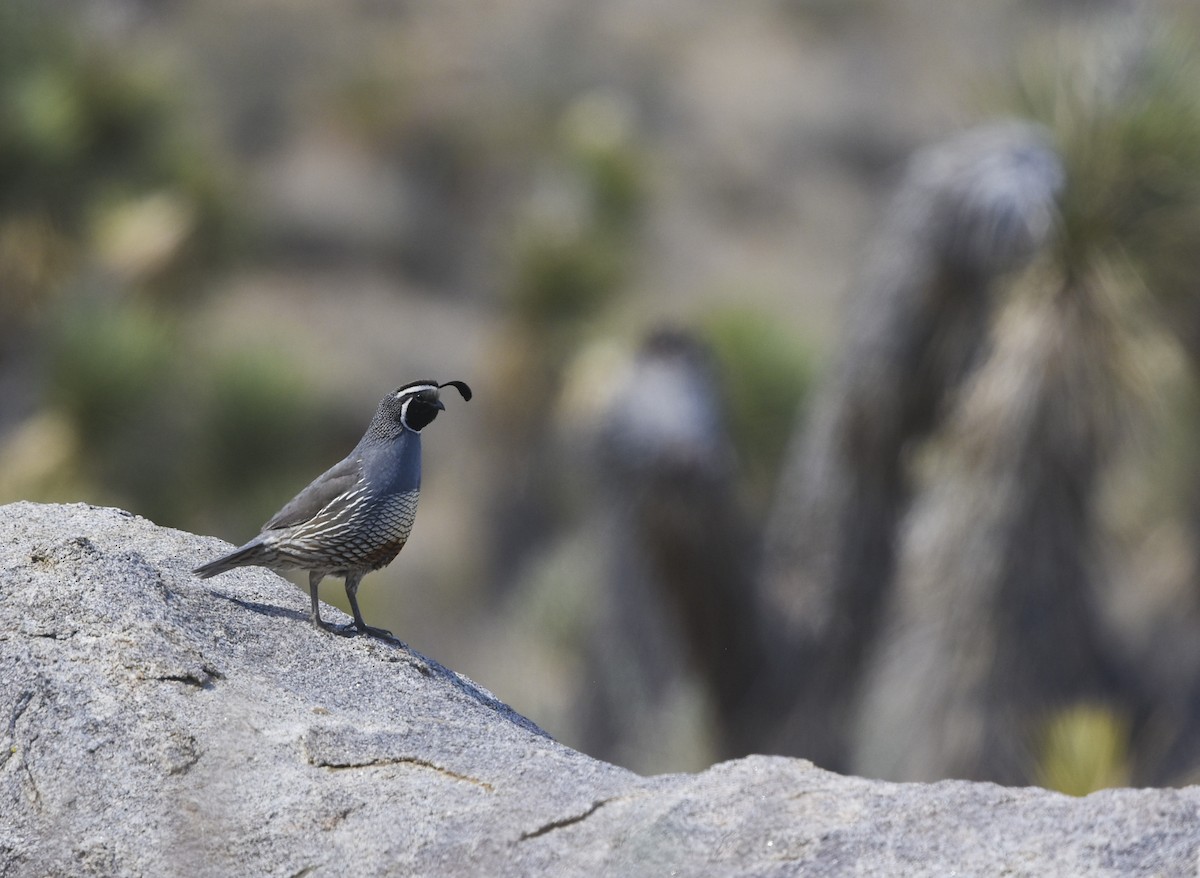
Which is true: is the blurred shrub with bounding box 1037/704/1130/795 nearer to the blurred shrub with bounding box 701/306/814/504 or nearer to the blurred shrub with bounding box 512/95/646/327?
the blurred shrub with bounding box 701/306/814/504

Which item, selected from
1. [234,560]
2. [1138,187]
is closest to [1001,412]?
[1138,187]

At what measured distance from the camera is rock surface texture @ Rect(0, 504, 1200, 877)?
4.27 metres

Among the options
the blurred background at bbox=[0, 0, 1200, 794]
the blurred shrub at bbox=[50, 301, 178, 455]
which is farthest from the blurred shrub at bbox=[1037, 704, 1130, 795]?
the blurred shrub at bbox=[50, 301, 178, 455]

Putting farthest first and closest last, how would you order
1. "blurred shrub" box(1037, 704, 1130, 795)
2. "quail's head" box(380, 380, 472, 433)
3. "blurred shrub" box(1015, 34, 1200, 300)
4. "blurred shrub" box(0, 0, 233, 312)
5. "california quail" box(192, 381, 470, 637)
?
"blurred shrub" box(0, 0, 233, 312)
"blurred shrub" box(1015, 34, 1200, 300)
"blurred shrub" box(1037, 704, 1130, 795)
"quail's head" box(380, 380, 472, 433)
"california quail" box(192, 381, 470, 637)

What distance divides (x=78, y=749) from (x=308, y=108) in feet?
132

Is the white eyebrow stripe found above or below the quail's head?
above

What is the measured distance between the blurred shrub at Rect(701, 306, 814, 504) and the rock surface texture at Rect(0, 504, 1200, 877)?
14.9m

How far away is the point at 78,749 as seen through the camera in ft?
15.7

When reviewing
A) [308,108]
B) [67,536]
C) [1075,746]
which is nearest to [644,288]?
[308,108]

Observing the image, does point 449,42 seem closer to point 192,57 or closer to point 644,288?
point 192,57

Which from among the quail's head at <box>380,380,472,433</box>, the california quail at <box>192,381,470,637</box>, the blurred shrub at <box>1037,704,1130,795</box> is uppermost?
the blurred shrub at <box>1037,704,1130,795</box>

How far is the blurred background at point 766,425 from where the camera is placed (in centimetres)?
1452

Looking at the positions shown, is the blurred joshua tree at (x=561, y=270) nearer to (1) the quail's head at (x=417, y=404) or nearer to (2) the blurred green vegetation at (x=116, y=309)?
(2) the blurred green vegetation at (x=116, y=309)

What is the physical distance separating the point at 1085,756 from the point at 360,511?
7.93 metres
